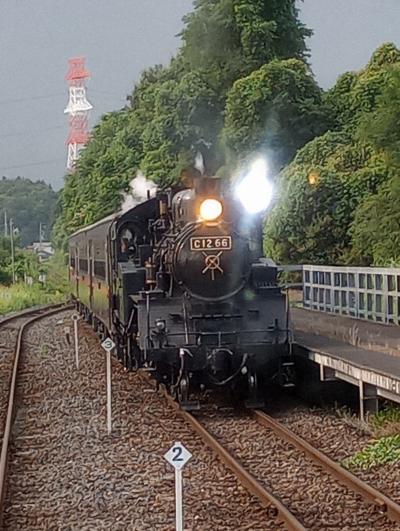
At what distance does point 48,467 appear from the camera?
33.9 feet

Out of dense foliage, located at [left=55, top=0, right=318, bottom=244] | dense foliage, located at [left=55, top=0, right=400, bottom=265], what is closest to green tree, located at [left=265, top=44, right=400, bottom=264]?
dense foliage, located at [left=55, top=0, right=400, bottom=265]

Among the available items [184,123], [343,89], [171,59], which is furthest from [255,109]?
[171,59]

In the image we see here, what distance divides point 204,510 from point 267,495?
54cm

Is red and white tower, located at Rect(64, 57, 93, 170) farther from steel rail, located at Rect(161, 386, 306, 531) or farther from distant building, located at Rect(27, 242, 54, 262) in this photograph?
steel rail, located at Rect(161, 386, 306, 531)

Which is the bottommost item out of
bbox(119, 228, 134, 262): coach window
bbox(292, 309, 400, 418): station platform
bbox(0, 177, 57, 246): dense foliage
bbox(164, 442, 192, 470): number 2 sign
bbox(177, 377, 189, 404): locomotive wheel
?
bbox(177, 377, 189, 404): locomotive wheel

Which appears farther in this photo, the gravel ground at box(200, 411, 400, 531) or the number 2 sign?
the gravel ground at box(200, 411, 400, 531)

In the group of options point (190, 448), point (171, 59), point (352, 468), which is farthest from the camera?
point (171, 59)

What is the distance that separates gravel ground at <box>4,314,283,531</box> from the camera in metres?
8.24

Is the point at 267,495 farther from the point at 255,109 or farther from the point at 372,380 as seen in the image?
the point at 255,109

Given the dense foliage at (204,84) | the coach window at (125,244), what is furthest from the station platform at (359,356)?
the dense foliage at (204,84)

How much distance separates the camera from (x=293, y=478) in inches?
372

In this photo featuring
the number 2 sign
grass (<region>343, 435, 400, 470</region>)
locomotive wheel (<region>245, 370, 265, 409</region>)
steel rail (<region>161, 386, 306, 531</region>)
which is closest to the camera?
the number 2 sign

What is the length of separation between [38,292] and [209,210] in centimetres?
3961

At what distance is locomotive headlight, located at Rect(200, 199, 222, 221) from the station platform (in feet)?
7.11
